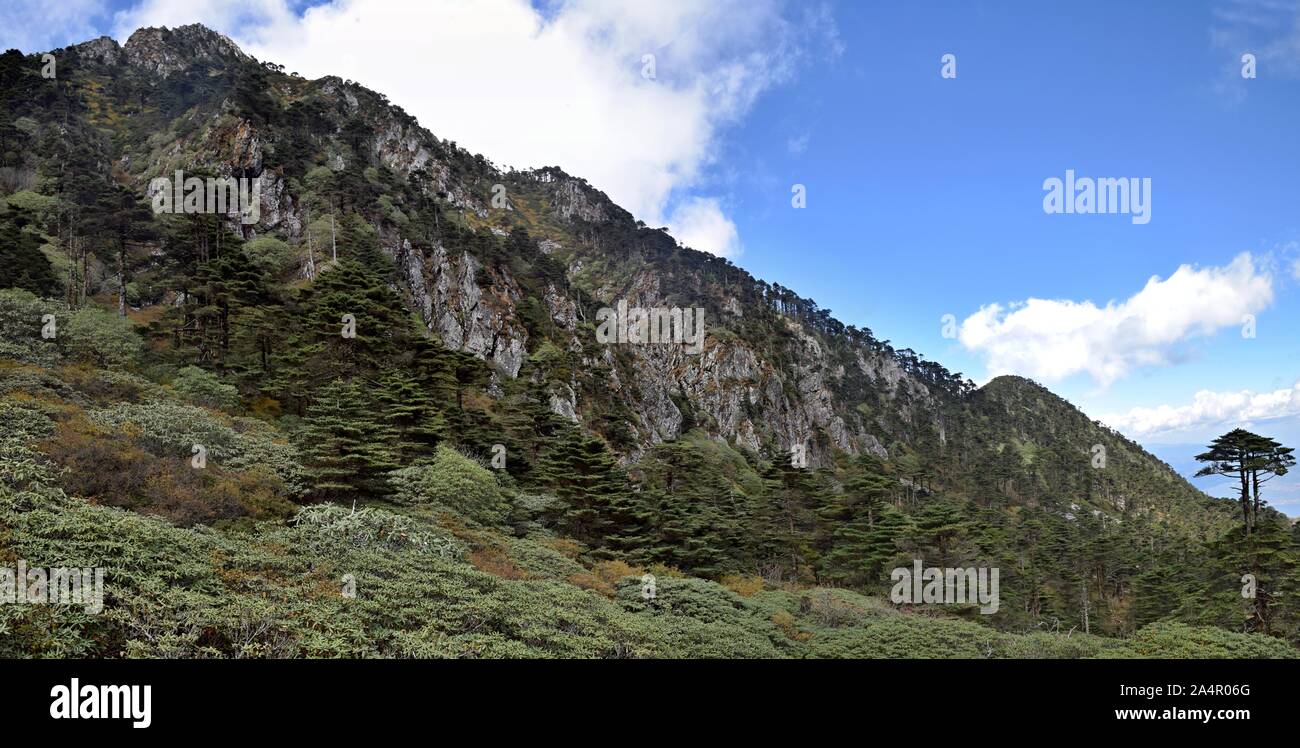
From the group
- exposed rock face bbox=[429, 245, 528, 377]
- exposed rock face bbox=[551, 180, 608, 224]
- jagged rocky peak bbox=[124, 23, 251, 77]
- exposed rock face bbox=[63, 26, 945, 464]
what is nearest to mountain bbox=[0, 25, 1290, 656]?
exposed rock face bbox=[429, 245, 528, 377]

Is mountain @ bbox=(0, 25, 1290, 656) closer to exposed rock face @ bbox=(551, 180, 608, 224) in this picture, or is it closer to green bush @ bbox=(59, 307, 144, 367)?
green bush @ bbox=(59, 307, 144, 367)

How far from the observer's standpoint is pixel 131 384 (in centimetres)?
1977

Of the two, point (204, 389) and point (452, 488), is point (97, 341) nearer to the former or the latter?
point (204, 389)

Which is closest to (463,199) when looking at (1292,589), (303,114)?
(303,114)

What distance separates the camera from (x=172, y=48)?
116 metres

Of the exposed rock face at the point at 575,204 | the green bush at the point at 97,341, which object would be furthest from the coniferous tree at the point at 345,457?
the exposed rock face at the point at 575,204

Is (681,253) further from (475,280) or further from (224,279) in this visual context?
(224,279)

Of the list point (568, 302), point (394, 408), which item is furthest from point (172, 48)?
point (394, 408)

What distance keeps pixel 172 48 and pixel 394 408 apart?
481 feet

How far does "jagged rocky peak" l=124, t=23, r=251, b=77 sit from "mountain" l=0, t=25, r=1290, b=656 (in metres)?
8.06

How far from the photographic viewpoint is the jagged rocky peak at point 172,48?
111875 millimetres

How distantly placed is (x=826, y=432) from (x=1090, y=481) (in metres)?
70.0

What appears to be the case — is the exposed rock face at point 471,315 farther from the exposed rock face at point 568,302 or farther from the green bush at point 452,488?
the green bush at point 452,488

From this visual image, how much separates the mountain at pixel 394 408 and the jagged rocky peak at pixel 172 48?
8.06 meters
